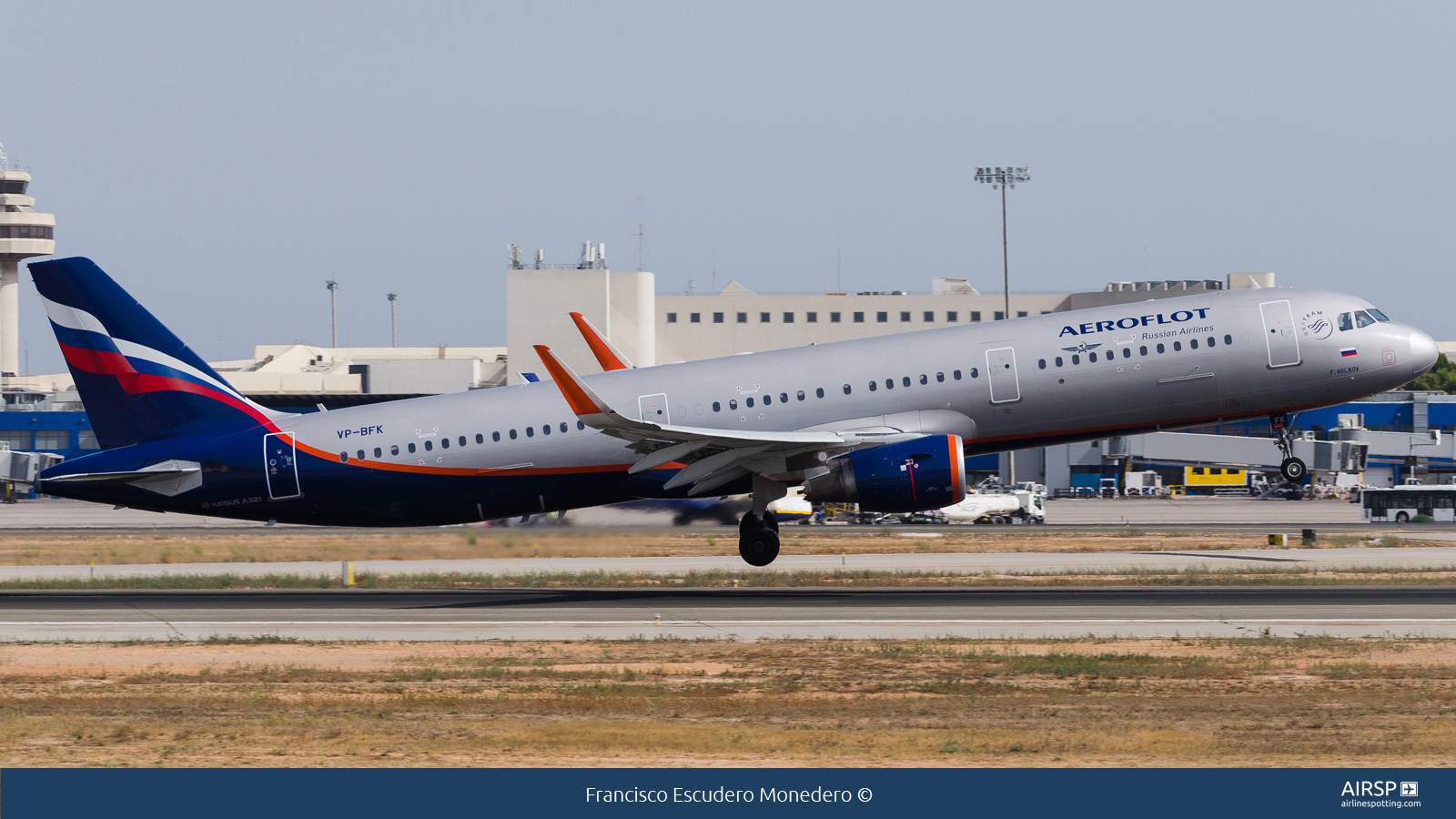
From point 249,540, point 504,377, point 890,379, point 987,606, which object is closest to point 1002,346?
point 890,379

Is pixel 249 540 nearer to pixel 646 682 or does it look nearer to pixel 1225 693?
pixel 646 682

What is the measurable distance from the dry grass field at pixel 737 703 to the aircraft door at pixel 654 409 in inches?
318

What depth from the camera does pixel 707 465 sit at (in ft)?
96.2

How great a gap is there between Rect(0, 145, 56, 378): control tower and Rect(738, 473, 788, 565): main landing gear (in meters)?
163

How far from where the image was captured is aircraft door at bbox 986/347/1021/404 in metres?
29.4

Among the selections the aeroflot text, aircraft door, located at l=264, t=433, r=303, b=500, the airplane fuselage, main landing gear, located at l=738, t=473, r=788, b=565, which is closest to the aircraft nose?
the airplane fuselage

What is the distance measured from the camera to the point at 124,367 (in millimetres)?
31516

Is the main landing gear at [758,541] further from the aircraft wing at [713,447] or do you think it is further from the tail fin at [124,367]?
the tail fin at [124,367]

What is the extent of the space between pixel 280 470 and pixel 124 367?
4.42m

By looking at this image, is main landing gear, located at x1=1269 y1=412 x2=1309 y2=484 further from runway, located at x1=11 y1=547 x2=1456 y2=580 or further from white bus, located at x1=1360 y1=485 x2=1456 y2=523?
white bus, located at x1=1360 y1=485 x2=1456 y2=523

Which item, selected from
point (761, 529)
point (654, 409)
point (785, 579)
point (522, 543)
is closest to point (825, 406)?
point (761, 529)

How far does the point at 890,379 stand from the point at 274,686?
1517cm

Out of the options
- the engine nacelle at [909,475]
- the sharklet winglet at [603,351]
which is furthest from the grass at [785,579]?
the sharklet winglet at [603,351]

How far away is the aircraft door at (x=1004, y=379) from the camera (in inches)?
1159
